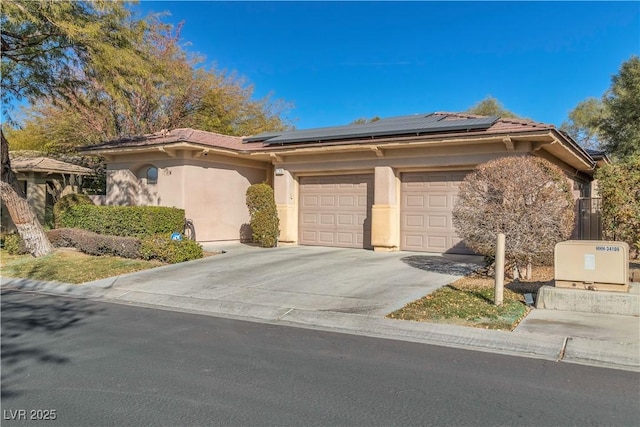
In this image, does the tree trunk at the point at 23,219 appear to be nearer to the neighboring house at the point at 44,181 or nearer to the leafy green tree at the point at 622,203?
the neighboring house at the point at 44,181

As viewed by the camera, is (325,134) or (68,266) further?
(325,134)

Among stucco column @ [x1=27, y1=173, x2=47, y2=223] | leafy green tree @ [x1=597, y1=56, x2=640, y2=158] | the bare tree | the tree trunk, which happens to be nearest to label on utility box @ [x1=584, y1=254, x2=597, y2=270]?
the bare tree

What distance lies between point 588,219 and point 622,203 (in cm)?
707

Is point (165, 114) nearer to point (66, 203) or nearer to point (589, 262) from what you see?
point (66, 203)

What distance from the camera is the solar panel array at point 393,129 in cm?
1306

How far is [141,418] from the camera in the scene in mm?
3863

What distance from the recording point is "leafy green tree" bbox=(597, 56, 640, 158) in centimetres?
2064

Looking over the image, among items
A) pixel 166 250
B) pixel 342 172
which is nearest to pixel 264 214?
pixel 342 172

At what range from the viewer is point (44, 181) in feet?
71.4

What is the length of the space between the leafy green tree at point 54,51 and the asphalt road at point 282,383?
27.3 feet

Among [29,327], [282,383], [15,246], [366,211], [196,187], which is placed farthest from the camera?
[196,187]

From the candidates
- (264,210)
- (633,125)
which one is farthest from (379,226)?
(633,125)

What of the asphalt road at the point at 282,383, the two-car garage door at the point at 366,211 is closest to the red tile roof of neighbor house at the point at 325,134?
the two-car garage door at the point at 366,211

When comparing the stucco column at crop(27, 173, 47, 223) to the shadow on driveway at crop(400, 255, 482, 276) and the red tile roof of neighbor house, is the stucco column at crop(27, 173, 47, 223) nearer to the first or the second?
the red tile roof of neighbor house
